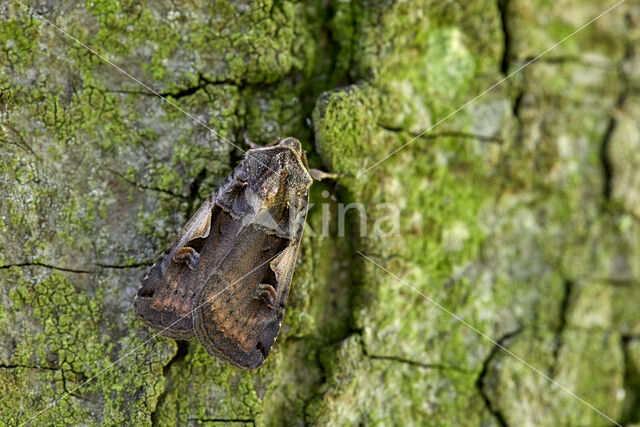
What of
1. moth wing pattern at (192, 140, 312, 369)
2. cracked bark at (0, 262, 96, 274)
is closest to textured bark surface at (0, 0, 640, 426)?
cracked bark at (0, 262, 96, 274)

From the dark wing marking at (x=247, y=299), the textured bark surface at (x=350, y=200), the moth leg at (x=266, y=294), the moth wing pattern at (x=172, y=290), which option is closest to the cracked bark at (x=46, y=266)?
the textured bark surface at (x=350, y=200)

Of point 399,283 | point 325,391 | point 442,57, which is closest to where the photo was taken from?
point 325,391

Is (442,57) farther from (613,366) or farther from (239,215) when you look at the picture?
(613,366)

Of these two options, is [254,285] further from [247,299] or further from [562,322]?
[562,322]

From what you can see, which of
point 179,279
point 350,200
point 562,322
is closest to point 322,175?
point 350,200

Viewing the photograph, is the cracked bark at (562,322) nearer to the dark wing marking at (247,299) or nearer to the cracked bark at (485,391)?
the cracked bark at (485,391)

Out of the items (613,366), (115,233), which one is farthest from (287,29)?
(613,366)

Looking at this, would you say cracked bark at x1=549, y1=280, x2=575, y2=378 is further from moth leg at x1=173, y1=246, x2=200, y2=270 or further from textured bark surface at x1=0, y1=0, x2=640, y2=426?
moth leg at x1=173, y1=246, x2=200, y2=270
